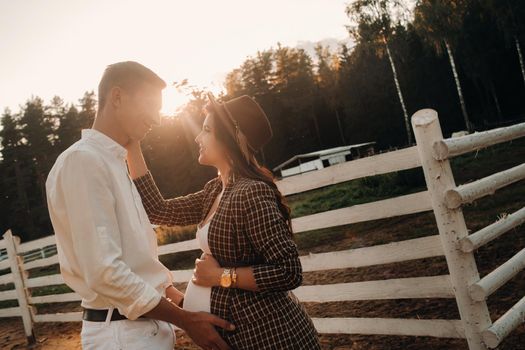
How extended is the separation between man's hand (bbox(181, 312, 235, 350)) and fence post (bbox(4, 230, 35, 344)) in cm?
701

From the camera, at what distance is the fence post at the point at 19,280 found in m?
7.25

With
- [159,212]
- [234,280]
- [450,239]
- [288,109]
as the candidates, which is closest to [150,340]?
[234,280]

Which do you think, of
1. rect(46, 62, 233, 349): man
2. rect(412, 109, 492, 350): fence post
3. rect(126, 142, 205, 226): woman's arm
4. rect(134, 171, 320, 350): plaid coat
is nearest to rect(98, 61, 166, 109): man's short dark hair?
rect(46, 62, 233, 349): man

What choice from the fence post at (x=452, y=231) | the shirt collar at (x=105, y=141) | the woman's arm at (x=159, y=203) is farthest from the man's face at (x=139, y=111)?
the fence post at (x=452, y=231)

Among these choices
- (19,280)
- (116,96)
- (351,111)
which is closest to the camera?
(116,96)

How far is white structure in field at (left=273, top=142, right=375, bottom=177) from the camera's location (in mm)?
43125

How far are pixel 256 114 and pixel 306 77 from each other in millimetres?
54888

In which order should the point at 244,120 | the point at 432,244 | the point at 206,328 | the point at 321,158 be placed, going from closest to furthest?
1. the point at 206,328
2. the point at 244,120
3. the point at 432,244
4. the point at 321,158

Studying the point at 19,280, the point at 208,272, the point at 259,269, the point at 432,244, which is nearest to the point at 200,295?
the point at 208,272

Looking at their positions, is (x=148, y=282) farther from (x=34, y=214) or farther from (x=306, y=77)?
(x=306, y=77)

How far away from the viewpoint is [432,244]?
278cm

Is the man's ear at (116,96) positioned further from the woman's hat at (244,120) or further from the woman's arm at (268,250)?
the woman's arm at (268,250)

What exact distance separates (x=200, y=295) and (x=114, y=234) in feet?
2.05

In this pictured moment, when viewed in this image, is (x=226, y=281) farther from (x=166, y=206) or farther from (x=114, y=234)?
(x=166, y=206)
